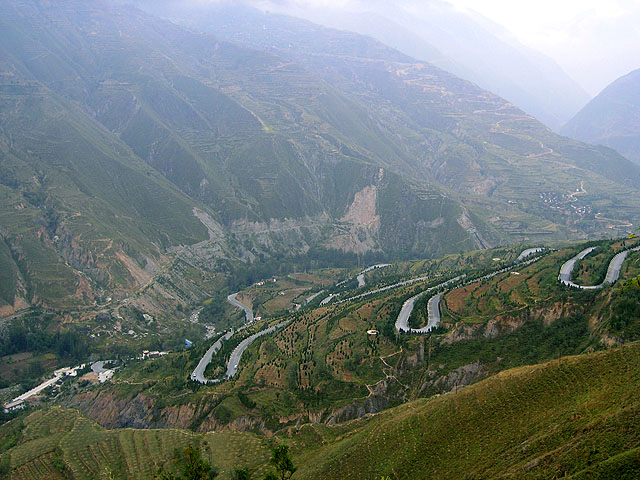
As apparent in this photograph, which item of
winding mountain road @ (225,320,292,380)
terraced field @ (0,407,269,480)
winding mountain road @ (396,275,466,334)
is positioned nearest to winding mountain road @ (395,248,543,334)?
winding mountain road @ (396,275,466,334)

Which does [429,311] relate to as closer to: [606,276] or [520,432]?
[606,276]

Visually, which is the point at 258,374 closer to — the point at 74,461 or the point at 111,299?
the point at 74,461

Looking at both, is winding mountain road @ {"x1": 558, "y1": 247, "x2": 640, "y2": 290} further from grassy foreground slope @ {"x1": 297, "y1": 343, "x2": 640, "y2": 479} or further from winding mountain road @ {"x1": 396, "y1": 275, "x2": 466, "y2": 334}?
grassy foreground slope @ {"x1": 297, "y1": 343, "x2": 640, "y2": 479}

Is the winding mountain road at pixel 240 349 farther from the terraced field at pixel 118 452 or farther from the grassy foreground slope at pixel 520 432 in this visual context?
the grassy foreground slope at pixel 520 432

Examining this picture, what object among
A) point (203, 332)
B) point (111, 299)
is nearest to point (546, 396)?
point (203, 332)

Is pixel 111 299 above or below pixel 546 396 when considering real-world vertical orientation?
below

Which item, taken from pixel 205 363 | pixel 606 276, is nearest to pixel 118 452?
pixel 205 363
